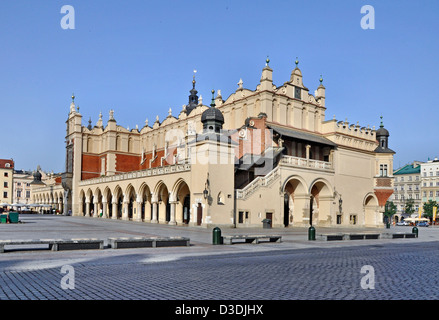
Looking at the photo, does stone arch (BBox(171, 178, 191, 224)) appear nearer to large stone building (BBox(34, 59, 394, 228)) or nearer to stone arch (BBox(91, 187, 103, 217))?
large stone building (BBox(34, 59, 394, 228))

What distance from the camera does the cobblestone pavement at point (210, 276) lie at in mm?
8531

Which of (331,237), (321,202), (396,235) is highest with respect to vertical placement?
(321,202)

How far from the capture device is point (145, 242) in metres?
18.7

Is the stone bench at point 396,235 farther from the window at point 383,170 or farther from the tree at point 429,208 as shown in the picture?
the tree at point 429,208

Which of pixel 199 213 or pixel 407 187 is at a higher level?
pixel 407 187

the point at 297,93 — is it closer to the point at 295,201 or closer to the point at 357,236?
the point at 295,201

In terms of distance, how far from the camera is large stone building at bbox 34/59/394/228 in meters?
→ 36.3

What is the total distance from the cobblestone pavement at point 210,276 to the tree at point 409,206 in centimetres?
8717

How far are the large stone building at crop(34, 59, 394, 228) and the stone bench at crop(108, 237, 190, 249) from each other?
589 inches

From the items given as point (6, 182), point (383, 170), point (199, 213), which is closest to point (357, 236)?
point (199, 213)

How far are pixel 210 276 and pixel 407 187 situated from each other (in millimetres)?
102816

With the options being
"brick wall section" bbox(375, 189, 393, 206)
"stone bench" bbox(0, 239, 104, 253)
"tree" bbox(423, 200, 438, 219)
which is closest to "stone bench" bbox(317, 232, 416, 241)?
"stone bench" bbox(0, 239, 104, 253)

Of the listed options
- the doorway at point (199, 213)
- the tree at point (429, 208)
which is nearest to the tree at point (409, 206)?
the tree at point (429, 208)

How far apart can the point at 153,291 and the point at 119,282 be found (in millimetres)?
1408
